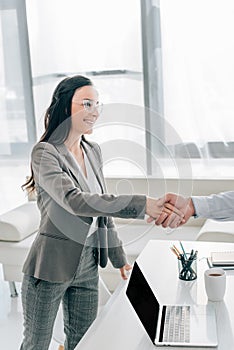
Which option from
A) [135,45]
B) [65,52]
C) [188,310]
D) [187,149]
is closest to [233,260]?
[188,310]

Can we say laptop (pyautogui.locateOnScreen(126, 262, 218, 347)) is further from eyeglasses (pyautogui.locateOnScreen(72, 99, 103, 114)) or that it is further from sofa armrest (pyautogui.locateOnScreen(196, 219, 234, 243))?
sofa armrest (pyautogui.locateOnScreen(196, 219, 234, 243))

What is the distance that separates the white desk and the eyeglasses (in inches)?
23.4

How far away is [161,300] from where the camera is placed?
1.56 m

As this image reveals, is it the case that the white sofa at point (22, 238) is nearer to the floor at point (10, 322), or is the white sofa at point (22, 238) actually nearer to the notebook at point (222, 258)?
the floor at point (10, 322)

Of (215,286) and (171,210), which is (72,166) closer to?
(171,210)

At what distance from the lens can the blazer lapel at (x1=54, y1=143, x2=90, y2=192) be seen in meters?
1.80

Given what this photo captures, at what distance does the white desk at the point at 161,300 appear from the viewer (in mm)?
1312

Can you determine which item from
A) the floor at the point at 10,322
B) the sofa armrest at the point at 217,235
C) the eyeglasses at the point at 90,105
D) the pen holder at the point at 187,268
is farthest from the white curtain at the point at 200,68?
the pen holder at the point at 187,268

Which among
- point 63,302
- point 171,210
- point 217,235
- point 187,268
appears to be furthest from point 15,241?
point 187,268

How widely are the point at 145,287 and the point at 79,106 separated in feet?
2.31

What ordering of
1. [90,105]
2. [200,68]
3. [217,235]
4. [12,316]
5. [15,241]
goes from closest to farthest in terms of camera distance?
[90,105] < [217,235] < [12,316] < [15,241] < [200,68]

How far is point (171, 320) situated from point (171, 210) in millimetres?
634

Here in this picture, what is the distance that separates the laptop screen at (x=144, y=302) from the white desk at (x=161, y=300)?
0.03 m

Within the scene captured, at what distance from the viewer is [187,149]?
13.0 feet
